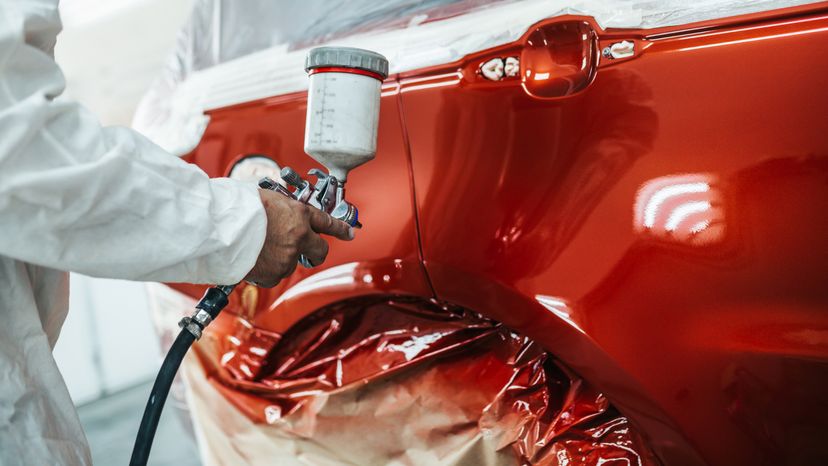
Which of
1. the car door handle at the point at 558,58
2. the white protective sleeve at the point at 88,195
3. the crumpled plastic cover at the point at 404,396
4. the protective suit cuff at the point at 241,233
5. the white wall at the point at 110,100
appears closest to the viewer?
the white protective sleeve at the point at 88,195

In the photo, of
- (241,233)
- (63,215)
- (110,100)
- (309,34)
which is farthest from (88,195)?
(110,100)

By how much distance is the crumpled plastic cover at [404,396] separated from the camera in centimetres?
112

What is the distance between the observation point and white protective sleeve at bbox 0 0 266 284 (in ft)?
2.51

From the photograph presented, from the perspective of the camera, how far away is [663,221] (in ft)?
3.03

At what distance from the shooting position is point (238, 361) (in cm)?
144

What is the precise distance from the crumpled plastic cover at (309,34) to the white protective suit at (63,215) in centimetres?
45

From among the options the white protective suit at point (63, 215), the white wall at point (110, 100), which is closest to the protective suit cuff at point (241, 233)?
the white protective suit at point (63, 215)

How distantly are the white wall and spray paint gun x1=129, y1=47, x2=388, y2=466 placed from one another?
8.63ft

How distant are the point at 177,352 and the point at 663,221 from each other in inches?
27.7

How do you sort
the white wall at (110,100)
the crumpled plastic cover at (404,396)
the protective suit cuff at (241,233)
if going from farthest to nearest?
the white wall at (110,100)
the crumpled plastic cover at (404,396)
the protective suit cuff at (241,233)

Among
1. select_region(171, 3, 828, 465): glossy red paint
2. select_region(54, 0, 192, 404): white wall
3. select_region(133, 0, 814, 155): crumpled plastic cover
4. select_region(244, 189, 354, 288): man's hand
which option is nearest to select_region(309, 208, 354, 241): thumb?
select_region(244, 189, 354, 288): man's hand

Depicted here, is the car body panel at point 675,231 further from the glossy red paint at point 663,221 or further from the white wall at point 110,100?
the white wall at point 110,100

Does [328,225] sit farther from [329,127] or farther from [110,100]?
[110,100]

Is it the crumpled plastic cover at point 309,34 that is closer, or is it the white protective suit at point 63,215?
the white protective suit at point 63,215
